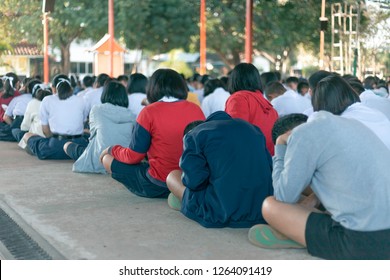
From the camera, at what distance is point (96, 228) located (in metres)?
6.07

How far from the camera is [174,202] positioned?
6777mm

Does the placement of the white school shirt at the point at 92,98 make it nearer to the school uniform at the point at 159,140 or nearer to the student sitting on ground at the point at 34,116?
the student sitting on ground at the point at 34,116

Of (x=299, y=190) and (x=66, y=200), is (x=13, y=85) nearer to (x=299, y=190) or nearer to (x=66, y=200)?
(x=66, y=200)

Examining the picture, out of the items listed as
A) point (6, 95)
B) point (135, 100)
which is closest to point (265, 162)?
point (135, 100)

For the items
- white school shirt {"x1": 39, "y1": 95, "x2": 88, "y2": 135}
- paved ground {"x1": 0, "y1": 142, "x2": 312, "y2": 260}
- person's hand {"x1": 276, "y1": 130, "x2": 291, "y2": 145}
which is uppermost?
person's hand {"x1": 276, "y1": 130, "x2": 291, "y2": 145}

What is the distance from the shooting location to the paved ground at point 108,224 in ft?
17.2

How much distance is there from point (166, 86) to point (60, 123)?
3.98m

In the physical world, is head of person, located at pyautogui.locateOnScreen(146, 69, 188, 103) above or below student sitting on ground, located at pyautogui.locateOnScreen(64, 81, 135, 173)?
above

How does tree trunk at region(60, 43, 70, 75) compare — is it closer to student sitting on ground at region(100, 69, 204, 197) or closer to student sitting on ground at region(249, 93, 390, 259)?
student sitting on ground at region(100, 69, 204, 197)

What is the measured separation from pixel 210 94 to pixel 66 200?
5.00 m

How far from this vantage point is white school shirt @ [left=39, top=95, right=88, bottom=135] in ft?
34.5

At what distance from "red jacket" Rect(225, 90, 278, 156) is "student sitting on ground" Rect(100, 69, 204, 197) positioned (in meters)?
0.38

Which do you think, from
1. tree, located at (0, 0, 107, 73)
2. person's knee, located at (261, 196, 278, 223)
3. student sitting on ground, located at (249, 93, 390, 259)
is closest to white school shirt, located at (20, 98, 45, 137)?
person's knee, located at (261, 196, 278, 223)

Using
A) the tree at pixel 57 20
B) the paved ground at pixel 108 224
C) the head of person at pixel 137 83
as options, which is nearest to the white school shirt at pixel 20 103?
the head of person at pixel 137 83
